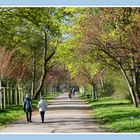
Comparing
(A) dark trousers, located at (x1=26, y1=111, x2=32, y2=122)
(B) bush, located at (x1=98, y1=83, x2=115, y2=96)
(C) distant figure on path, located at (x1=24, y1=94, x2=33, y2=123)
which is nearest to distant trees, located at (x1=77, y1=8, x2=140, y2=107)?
(C) distant figure on path, located at (x1=24, y1=94, x2=33, y2=123)

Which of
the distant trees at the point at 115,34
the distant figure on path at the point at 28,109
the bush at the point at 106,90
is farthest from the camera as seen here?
the bush at the point at 106,90

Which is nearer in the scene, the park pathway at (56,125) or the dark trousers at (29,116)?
the park pathway at (56,125)

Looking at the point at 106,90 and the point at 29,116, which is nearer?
the point at 29,116

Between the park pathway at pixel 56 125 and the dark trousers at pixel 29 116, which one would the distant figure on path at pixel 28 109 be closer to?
the dark trousers at pixel 29 116

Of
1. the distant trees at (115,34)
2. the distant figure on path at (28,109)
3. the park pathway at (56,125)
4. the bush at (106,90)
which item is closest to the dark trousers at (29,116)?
the distant figure on path at (28,109)

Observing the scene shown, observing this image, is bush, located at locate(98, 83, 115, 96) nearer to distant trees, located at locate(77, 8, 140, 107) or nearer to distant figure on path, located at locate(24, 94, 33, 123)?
distant trees, located at locate(77, 8, 140, 107)

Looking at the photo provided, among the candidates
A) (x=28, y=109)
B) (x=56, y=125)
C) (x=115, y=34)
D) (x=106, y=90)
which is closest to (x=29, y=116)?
(x=28, y=109)

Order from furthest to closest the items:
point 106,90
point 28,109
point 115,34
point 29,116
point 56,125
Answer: point 106,90, point 115,34, point 29,116, point 28,109, point 56,125

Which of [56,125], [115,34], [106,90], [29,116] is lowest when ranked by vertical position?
[56,125]

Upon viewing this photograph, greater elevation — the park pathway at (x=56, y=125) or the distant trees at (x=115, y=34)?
the distant trees at (x=115, y=34)

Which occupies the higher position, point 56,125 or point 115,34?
point 115,34

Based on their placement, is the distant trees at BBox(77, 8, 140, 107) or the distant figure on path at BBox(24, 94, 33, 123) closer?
the distant figure on path at BBox(24, 94, 33, 123)

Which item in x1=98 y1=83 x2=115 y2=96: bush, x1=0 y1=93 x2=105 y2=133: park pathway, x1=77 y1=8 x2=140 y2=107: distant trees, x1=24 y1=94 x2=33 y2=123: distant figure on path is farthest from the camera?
x1=98 y1=83 x2=115 y2=96: bush

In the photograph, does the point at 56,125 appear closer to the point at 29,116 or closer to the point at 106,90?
the point at 29,116
